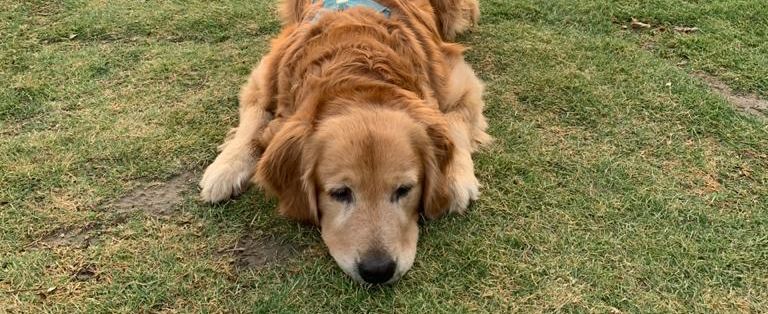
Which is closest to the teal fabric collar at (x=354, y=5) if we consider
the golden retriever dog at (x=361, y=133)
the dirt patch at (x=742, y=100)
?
the golden retriever dog at (x=361, y=133)

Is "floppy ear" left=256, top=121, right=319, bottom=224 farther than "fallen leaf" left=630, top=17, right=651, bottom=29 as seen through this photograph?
No

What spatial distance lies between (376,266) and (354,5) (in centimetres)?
198

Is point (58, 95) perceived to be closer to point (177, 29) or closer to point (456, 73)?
point (177, 29)

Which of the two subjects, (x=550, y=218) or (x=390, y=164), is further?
(x=550, y=218)

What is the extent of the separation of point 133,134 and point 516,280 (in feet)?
9.07

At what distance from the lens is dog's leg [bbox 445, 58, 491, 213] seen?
3680 mm

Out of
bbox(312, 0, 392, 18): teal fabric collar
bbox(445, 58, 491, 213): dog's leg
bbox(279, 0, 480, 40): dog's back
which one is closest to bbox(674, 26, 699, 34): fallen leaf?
bbox(279, 0, 480, 40): dog's back

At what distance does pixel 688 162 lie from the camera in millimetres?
4066

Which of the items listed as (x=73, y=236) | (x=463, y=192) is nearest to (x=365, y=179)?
(x=463, y=192)

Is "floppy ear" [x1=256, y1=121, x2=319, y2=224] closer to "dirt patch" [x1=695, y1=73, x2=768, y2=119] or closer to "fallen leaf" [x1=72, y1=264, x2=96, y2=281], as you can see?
"fallen leaf" [x1=72, y1=264, x2=96, y2=281]

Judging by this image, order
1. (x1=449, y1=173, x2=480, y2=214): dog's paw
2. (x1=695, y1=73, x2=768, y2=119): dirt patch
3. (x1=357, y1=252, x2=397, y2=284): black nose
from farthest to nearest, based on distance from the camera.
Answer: (x1=695, y1=73, x2=768, y2=119): dirt patch
(x1=449, y1=173, x2=480, y2=214): dog's paw
(x1=357, y1=252, x2=397, y2=284): black nose

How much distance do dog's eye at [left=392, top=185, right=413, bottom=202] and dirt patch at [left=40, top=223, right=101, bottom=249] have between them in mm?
1718

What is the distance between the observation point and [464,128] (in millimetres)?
4176

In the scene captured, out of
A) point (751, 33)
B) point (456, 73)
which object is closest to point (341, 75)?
point (456, 73)
